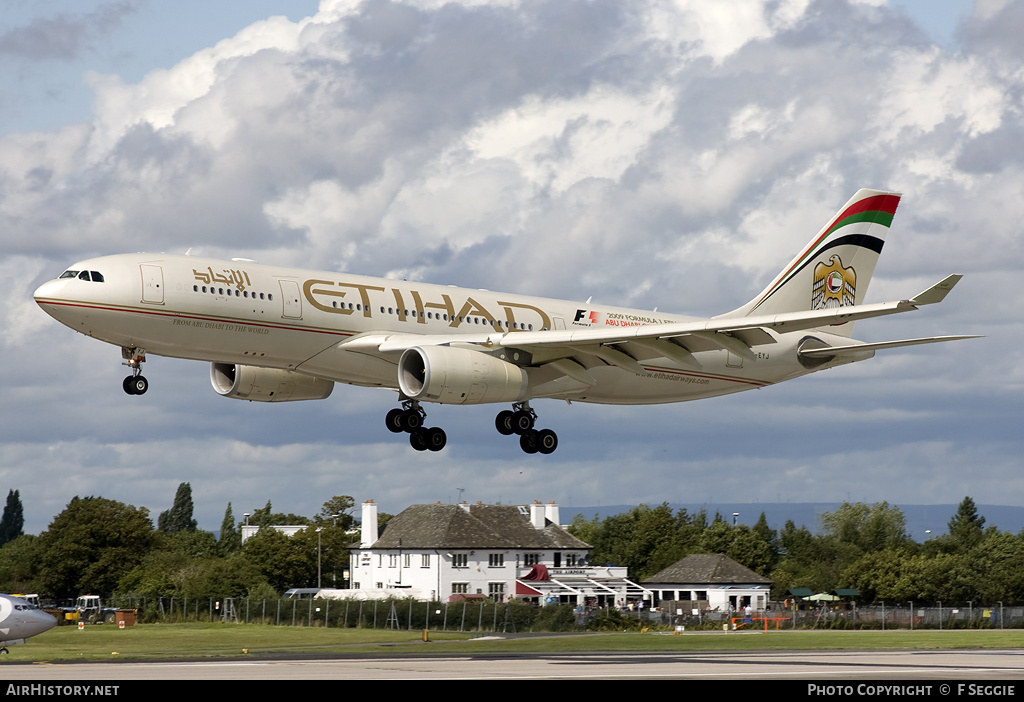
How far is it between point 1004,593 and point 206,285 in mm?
76870

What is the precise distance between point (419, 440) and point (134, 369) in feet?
36.2

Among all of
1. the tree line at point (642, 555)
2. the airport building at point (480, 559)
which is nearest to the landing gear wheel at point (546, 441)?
the tree line at point (642, 555)

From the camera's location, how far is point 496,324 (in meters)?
49.5

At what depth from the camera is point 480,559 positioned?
12569cm

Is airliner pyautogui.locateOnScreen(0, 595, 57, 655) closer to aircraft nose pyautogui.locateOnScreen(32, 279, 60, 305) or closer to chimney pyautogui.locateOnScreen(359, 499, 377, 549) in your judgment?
aircraft nose pyautogui.locateOnScreen(32, 279, 60, 305)

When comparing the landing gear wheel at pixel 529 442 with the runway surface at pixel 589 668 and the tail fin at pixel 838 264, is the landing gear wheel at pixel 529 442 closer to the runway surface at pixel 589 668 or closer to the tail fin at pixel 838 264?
the runway surface at pixel 589 668

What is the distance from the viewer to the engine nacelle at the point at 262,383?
166ft

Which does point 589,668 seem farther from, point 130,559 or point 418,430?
point 130,559

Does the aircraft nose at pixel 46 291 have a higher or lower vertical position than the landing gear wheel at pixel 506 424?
higher

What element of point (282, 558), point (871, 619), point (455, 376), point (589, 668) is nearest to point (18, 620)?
point (589, 668)

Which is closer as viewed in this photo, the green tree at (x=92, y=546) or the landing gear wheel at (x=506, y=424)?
the landing gear wheel at (x=506, y=424)

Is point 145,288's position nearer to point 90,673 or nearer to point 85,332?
point 85,332

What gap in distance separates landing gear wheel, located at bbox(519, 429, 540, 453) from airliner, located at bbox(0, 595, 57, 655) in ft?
92.1

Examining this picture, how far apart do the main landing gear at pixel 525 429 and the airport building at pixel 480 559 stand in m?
70.1
